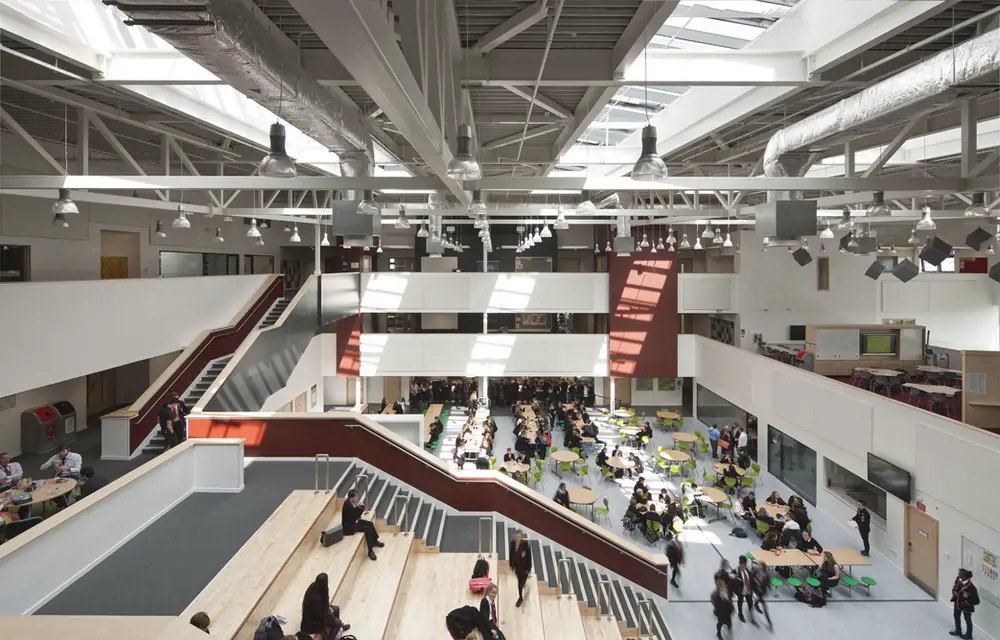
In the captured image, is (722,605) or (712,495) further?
(712,495)

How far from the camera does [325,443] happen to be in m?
11.3

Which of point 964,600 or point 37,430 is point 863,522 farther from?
point 37,430

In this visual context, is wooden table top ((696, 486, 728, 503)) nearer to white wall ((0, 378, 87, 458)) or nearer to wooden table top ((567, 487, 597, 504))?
wooden table top ((567, 487, 597, 504))

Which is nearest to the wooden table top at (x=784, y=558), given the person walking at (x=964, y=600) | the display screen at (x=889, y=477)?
the person walking at (x=964, y=600)

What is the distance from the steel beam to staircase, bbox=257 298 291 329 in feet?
54.2

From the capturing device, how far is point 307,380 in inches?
856

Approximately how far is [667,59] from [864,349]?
14010mm

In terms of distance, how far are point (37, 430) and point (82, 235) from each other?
5028mm

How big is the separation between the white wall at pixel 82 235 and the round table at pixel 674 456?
→ 16.5m

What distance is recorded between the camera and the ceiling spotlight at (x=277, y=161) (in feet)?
15.3

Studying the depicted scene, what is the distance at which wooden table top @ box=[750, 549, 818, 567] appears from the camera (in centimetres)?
1117

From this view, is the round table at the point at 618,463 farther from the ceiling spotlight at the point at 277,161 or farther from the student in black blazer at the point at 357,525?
the ceiling spotlight at the point at 277,161

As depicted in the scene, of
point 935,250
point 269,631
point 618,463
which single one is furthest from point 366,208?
point 618,463

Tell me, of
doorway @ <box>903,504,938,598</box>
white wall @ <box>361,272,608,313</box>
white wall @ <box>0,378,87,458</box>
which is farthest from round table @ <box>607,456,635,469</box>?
white wall @ <box>0,378,87,458</box>
